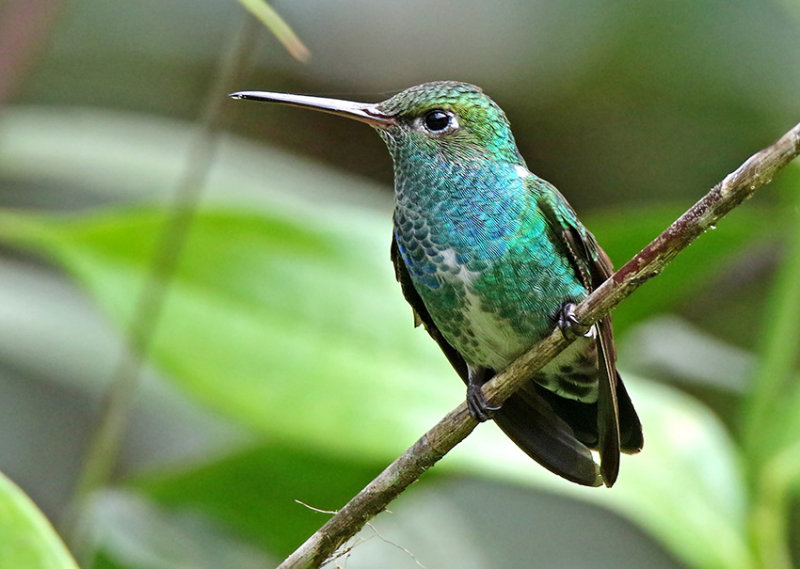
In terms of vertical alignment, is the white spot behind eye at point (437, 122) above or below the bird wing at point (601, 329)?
above

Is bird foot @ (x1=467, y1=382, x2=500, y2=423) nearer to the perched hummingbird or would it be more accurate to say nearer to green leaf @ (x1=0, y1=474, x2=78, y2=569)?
the perched hummingbird

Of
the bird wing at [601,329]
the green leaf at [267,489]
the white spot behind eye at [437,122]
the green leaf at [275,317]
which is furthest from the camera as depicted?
the green leaf at [267,489]

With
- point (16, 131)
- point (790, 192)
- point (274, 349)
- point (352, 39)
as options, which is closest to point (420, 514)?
point (274, 349)

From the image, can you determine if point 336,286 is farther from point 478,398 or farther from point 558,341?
point 558,341

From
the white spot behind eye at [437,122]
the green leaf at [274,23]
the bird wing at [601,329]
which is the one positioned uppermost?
the green leaf at [274,23]

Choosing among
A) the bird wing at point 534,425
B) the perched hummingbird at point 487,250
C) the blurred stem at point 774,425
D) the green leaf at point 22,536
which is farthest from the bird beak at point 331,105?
the blurred stem at point 774,425

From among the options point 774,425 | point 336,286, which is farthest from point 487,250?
point 774,425

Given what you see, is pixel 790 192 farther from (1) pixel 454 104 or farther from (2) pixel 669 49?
(2) pixel 669 49

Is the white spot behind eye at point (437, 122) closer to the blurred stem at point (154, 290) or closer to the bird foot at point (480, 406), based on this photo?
the blurred stem at point (154, 290)
